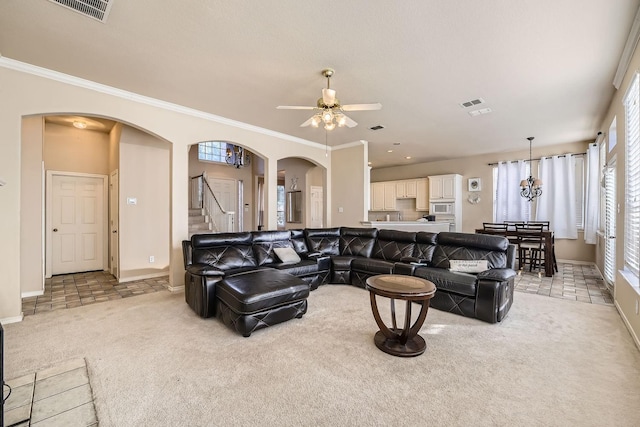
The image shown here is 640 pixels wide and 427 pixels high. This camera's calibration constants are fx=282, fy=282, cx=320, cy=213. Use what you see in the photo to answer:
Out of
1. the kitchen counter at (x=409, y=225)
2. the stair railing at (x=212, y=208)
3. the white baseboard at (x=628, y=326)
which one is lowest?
the white baseboard at (x=628, y=326)

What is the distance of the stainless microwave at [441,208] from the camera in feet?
26.8

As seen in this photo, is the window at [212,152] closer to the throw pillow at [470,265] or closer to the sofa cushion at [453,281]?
the sofa cushion at [453,281]

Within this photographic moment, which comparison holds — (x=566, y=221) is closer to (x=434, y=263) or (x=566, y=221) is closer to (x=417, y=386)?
(x=434, y=263)

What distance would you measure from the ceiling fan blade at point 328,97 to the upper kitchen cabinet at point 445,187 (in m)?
6.13

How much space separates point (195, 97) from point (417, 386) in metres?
4.34

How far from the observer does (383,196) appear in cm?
962

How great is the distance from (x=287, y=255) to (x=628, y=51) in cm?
458

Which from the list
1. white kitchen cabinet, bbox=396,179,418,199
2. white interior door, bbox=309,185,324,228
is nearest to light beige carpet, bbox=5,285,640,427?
white interior door, bbox=309,185,324,228

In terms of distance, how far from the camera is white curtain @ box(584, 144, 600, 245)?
229 inches

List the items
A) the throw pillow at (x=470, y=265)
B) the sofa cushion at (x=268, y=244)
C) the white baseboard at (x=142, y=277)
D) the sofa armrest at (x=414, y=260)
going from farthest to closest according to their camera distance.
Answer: the white baseboard at (x=142, y=277)
the sofa cushion at (x=268, y=244)
the sofa armrest at (x=414, y=260)
the throw pillow at (x=470, y=265)

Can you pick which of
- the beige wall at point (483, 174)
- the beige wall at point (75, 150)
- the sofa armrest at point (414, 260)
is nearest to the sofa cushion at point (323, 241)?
the sofa armrest at point (414, 260)

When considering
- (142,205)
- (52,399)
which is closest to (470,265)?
(52,399)

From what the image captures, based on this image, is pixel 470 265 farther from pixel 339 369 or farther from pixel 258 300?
pixel 258 300

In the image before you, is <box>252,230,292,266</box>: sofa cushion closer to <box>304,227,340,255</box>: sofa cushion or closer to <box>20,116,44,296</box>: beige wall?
<box>304,227,340,255</box>: sofa cushion
